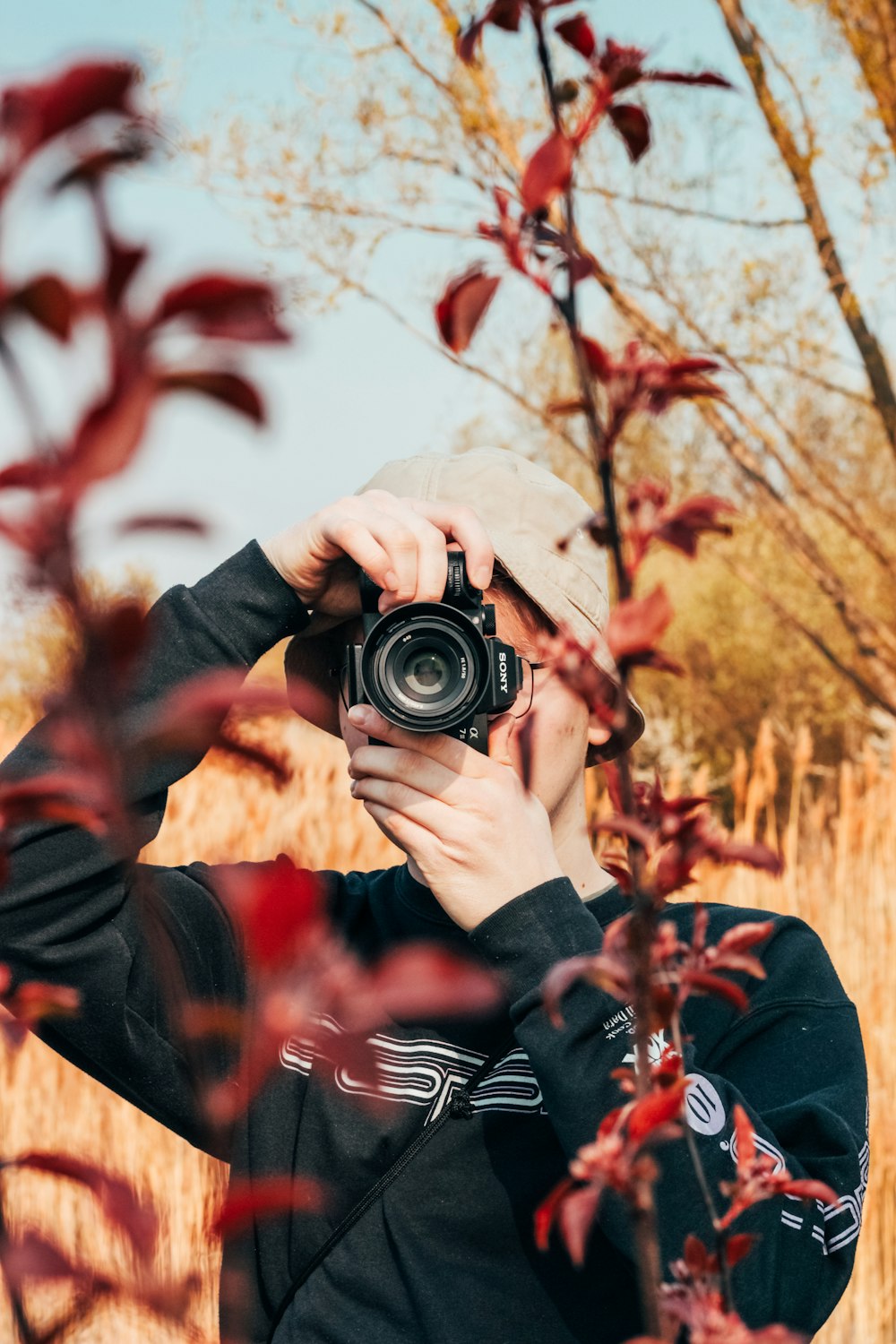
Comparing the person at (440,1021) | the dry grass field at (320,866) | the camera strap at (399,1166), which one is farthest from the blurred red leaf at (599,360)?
the dry grass field at (320,866)

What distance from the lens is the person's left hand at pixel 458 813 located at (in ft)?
2.61

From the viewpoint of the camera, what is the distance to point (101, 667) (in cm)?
26

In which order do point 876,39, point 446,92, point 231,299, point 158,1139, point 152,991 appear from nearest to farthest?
1. point 231,299
2. point 152,991
3. point 158,1139
4. point 876,39
5. point 446,92

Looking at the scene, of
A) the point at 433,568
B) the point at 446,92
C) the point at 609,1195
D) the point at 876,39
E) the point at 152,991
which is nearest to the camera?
the point at 609,1195

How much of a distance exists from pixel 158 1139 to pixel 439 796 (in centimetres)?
123

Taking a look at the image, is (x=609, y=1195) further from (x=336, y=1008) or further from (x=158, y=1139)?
(x=158, y=1139)

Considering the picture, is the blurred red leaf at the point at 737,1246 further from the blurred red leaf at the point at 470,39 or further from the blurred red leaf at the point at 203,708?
the blurred red leaf at the point at 470,39

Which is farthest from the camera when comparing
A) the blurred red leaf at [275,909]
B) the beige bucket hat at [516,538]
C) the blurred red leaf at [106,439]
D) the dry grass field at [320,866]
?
the dry grass field at [320,866]

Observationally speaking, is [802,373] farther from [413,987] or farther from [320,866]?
[413,987]

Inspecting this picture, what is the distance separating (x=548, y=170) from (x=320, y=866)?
1846 millimetres

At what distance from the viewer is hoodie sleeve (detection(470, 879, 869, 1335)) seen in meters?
0.68

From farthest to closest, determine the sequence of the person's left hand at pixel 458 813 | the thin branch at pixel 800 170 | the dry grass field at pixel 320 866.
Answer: the thin branch at pixel 800 170, the dry grass field at pixel 320 866, the person's left hand at pixel 458 813

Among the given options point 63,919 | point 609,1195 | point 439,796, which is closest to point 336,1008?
point 609,1195

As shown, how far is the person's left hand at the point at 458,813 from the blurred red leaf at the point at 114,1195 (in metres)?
0.44
